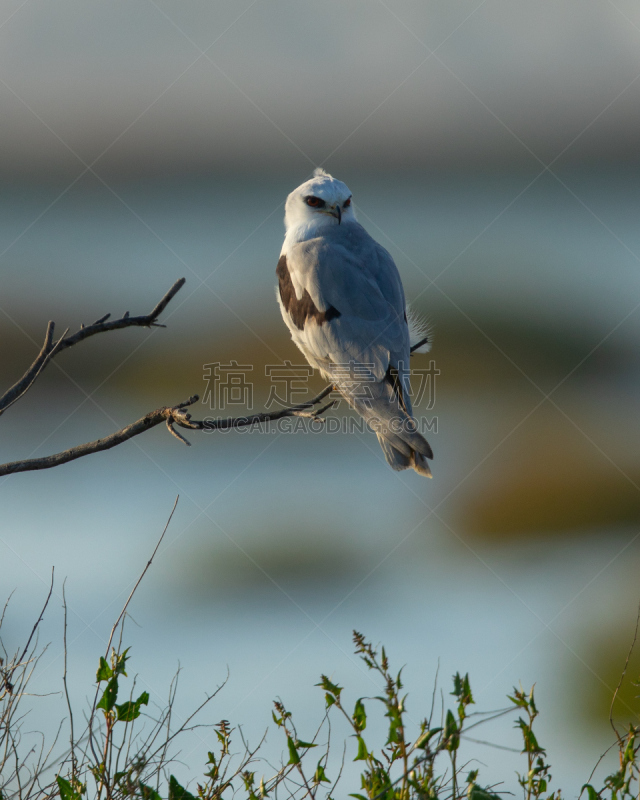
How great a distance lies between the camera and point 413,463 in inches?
146

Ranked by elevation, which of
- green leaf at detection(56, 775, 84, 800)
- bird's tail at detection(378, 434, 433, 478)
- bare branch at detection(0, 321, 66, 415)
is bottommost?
green leaf at detection(56, 775, 84, 800)

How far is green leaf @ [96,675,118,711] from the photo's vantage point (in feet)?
6.98

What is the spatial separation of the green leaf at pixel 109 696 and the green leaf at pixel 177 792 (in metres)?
0.33

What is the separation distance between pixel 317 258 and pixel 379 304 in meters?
0.49

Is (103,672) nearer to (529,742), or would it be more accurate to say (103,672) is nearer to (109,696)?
(109,696)

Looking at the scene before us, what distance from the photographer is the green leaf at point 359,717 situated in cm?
212

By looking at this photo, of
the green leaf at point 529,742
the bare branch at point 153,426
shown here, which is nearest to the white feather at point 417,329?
the bare branch at point 153,426

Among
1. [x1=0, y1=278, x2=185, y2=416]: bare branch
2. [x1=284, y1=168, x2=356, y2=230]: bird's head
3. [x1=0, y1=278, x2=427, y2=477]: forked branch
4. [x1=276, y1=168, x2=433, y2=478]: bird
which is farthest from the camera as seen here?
[x1=284, y1=168, x2=356, y2=230]: bird's head

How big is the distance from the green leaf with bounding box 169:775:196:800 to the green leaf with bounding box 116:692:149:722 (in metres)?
0.25

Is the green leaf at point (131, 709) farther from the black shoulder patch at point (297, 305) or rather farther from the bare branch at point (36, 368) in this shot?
the black shoulder patch at point (297, 305)

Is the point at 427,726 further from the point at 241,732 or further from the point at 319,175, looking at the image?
the point at 319,175

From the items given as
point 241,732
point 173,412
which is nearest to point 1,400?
point 173,412

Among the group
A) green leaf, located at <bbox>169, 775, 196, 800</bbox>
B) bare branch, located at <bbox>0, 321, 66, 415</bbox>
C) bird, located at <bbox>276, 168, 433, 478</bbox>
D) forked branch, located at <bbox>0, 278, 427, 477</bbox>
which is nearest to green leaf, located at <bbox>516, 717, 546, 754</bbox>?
green leaf, located at <bbox>169, 775, 196, 800</bbox>

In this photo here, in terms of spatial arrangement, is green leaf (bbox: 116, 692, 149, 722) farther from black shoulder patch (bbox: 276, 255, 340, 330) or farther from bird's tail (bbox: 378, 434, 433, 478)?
black shoulder patch (bbox: 276, 255, 340, 330)
